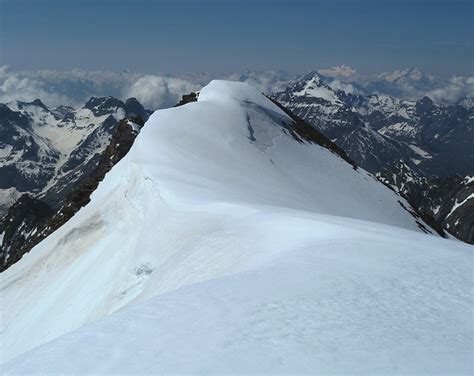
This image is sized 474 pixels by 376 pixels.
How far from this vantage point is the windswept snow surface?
25.1 feet

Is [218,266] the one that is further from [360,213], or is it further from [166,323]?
[360,213]

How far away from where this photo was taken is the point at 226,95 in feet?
210

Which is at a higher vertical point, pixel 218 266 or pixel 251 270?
pixel 251 270

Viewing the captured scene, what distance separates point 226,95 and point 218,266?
50745mm

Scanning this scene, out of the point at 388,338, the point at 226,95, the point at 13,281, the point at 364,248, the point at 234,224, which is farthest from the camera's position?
the point at 226,95

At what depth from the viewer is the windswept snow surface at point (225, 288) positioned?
7.66 meters

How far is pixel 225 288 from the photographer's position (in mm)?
11023

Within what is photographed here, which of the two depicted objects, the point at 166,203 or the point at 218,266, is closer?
the point at 218,266

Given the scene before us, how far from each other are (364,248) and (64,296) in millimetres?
21559

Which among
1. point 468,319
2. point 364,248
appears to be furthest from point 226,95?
point 468,319

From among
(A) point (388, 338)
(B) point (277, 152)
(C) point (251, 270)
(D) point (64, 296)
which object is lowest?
(D) point (64, 296)

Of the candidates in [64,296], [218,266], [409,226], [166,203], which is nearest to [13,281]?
[64,296]

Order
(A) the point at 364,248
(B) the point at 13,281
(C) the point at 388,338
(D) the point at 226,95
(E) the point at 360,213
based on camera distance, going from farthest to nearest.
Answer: (D) the point at 226,95 < (E) the point at 360,213 < (B) the point at 13,281 < (A) the point at 364,248 < (C) the point at 388,338

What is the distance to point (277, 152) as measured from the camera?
5234cm
